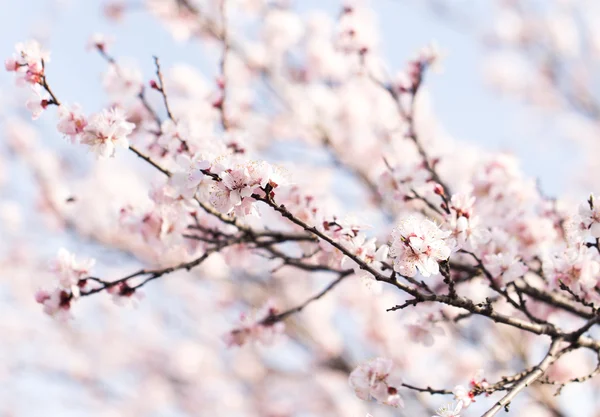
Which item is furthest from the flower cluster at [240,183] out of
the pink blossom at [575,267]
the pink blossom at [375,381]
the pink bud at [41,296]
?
the pink blossom at [575,267]

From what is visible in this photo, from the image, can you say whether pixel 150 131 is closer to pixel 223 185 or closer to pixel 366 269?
pixel 223 185

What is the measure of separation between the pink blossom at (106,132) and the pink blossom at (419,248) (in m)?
1.17

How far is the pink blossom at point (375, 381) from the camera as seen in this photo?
7.36 ft

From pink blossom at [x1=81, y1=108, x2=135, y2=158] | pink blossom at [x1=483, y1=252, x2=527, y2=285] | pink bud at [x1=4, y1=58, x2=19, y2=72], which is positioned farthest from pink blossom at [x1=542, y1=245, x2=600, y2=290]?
pink bud at [x1=4, y1=58, x2=19, y2=72]

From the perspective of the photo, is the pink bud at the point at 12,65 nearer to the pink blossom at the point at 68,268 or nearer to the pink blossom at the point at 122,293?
the pink blossom at the point at 68,268

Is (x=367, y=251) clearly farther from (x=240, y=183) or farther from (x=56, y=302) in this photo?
(x=56, y=302)

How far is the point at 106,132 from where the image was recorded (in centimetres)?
223

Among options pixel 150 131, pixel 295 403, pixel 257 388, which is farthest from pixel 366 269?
pixel 257 388

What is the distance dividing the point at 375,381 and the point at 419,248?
74 centimetres

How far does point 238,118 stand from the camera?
4230 mm

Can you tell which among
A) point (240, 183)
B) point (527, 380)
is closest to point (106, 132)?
point (240, 183)

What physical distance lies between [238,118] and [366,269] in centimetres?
265

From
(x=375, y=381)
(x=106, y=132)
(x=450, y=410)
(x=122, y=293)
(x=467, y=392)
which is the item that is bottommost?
(x=450, y=410)

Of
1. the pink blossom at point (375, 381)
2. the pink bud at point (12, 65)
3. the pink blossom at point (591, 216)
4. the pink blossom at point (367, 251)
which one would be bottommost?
the pink blossom at point (375, 381)
